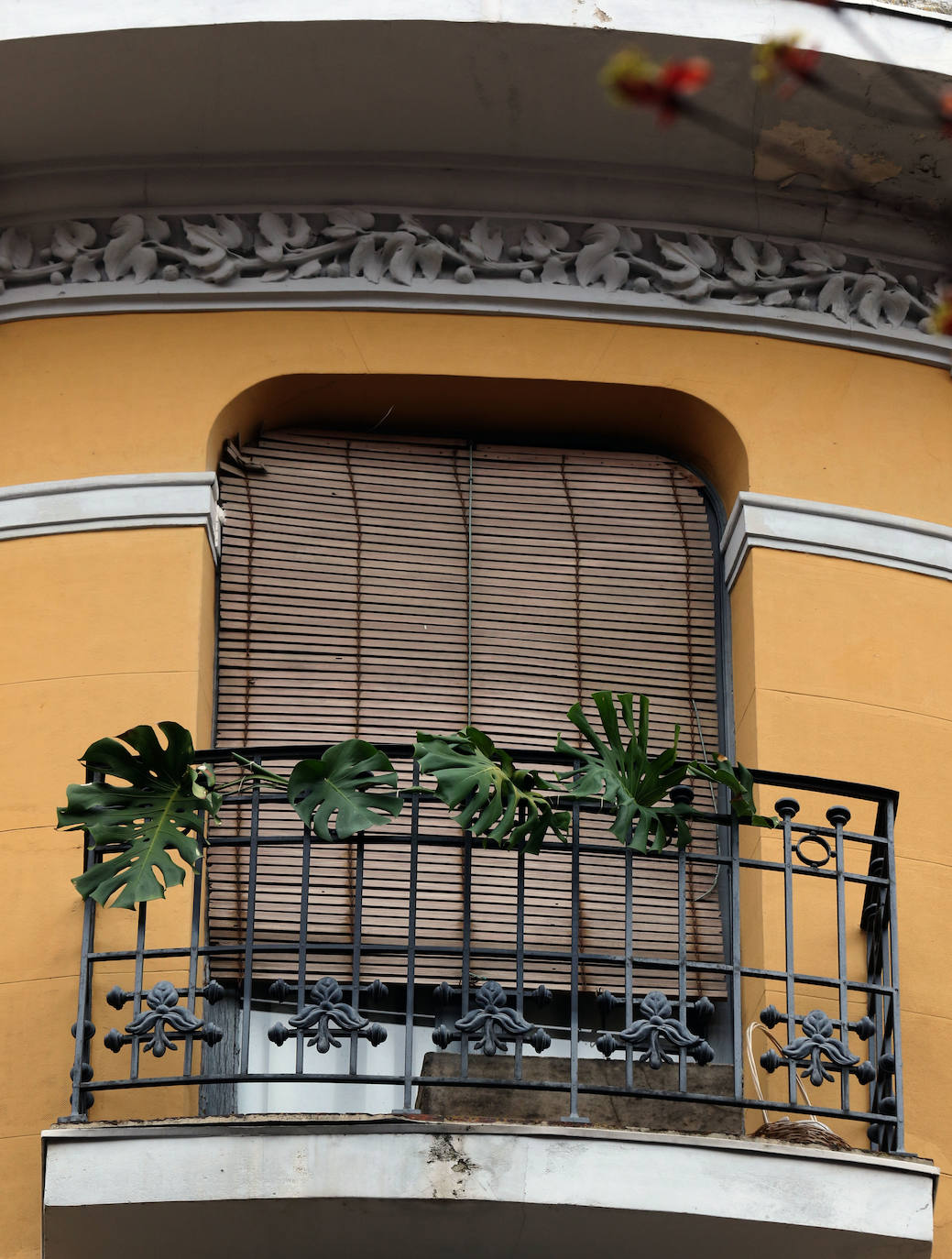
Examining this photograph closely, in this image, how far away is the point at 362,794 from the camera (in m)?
5.69

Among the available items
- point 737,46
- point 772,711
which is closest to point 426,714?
point 772,711

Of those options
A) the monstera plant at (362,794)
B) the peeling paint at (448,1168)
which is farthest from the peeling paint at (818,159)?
the peeling paint at (448,1168)

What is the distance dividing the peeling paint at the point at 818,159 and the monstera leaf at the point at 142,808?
3.13 metres

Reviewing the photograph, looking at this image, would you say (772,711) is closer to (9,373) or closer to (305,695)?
(305,695)

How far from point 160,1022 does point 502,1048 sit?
3.06 ft

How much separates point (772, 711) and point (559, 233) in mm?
2022

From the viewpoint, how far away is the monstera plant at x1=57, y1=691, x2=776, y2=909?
5.64 metres

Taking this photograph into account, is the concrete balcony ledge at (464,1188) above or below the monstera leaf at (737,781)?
below

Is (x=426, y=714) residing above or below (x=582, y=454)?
below

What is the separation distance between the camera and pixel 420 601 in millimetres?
7207

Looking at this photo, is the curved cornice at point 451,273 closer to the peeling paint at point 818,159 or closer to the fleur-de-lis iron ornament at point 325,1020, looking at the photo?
the peeling paint at point 818,159

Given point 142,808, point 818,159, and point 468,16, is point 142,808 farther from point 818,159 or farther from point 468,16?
point 818,159

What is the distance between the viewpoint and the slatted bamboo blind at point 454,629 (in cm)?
666

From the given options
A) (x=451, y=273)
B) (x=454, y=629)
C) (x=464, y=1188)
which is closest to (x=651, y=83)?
(x=464, y=1188)
